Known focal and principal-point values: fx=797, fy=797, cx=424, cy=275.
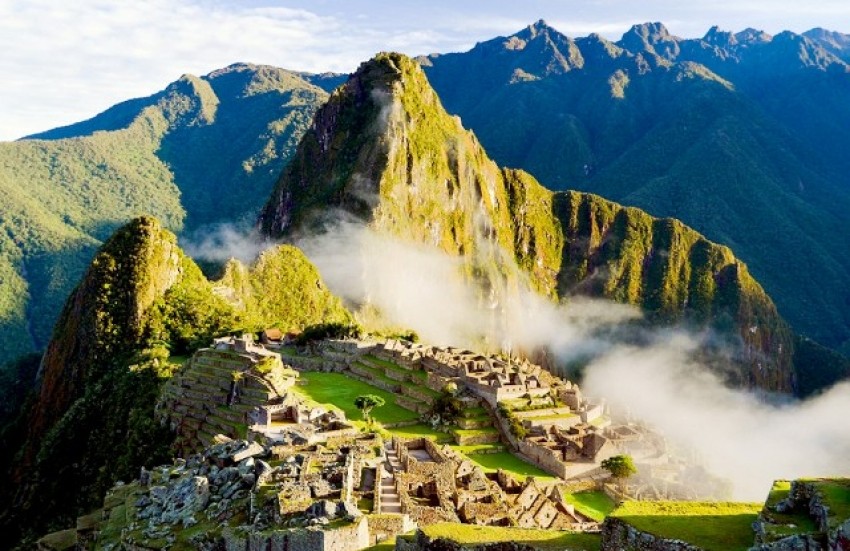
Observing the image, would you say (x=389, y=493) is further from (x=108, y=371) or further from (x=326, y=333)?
(x=108, y=371)

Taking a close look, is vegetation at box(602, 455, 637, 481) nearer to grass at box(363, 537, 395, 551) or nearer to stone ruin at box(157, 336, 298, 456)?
stone ruin at box(157, 336, 298, 456)

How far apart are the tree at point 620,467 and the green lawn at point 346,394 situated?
1325 cm

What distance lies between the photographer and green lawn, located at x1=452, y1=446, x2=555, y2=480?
46.3 m

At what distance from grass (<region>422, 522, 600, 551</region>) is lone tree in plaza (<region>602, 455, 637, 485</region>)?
107 feet

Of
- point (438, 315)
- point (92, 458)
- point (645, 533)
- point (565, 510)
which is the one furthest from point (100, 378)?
point (438, 315)

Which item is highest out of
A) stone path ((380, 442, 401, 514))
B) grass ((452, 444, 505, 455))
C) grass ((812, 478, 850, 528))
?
grass ((812, 478, 850, 528))

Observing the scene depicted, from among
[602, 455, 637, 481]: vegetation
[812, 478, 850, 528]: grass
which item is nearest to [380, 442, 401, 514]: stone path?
[812, 478, 850, 528]: grass

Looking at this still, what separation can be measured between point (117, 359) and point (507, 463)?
156 feet

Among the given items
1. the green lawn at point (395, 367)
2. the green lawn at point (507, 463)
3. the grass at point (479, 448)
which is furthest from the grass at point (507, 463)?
the green lawn at point (395, 367)

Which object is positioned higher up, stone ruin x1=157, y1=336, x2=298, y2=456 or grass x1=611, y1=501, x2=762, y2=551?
grass x1=611, y1=501, x2=762, y2=551

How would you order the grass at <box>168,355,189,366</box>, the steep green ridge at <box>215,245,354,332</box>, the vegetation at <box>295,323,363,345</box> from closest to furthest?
1. the grass at <box>168,355,189,366</box>
2. the vegetation at <box>295,323,363,345</box>
3. the steep green ridge at <box>215,245,354,332</box>

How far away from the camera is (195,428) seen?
4697 centimetres

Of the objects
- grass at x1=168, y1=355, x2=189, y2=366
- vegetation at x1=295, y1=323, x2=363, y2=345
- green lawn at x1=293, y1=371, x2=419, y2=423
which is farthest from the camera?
vegetation at x1=295, y1=323, x2=363, y2=345

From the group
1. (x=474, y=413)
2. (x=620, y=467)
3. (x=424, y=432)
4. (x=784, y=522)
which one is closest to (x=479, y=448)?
(x=424, y=432)
